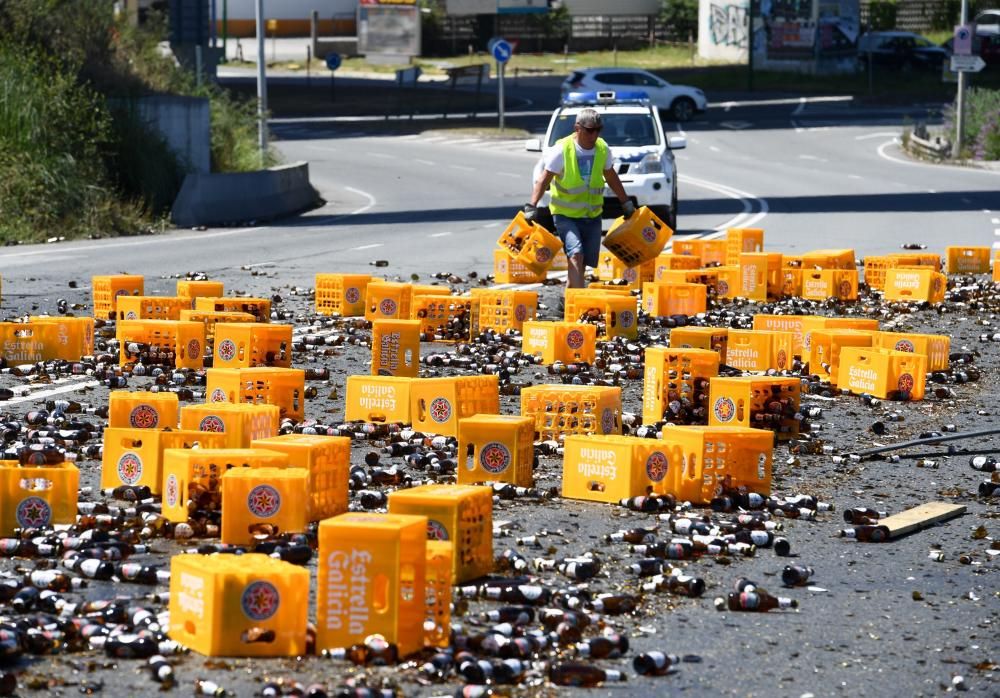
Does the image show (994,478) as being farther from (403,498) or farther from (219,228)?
(219,228)

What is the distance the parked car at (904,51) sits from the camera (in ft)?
243

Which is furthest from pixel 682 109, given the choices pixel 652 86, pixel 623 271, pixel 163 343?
pixel 163 343

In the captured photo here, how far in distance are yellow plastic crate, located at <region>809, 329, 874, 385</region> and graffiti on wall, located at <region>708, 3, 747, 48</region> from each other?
71.1 m

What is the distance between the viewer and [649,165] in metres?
27.1

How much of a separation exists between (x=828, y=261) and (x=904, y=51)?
185ft

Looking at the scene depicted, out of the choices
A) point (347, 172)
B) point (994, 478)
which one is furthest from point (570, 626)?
point (347, 172)

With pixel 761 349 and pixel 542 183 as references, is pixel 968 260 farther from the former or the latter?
pixel 761 349

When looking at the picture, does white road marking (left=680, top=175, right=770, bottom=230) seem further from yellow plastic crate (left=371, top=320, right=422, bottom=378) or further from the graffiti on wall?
the graffiti on wall

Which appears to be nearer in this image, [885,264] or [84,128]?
[885,264]

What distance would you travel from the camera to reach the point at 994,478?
10.5m

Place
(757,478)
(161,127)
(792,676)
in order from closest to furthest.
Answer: (792,676), (757,478), (161,127)

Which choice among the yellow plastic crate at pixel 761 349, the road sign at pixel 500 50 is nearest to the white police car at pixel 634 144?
the yellow plastic crate at pixel 761 349

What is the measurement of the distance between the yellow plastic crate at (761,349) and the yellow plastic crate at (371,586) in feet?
26.5

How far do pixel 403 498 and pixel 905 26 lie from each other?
8798 centimetres
